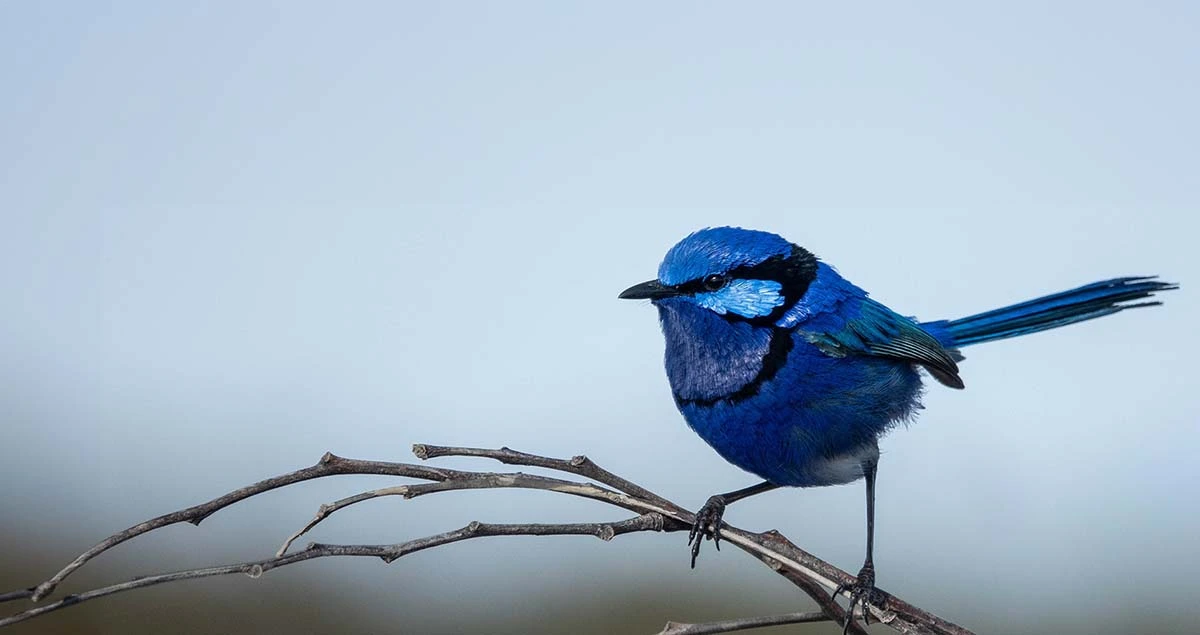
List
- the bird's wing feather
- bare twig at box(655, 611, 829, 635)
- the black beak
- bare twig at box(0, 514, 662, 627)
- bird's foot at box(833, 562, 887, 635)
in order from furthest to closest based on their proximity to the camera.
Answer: the bird's wing feather → the black beak → bird's foot at box(833, 562, 887, 635) → bare twig at box(655, 611, 829, 635) → bare twig at box(0, 514, 662, 627)

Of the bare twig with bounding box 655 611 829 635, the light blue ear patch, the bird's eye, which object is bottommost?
the bare twig with bounding box 655 611 829 635

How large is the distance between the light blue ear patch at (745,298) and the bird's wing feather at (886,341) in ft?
0.35

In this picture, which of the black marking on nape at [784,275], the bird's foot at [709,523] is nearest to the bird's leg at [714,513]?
the bird's foot at [709,523]

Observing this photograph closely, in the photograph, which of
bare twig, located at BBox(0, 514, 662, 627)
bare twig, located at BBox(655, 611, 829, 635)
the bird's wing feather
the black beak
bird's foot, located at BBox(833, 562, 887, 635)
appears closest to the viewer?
bare twig, located at BBox(0, 514, 662, 627)

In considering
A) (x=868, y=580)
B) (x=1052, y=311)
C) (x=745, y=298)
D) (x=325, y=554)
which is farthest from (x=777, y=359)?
(x=325, y=554)

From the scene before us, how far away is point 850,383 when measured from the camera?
2.51 metres

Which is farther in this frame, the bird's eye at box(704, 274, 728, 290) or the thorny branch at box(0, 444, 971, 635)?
the bird's eye at box(704, 274, 728, 290)

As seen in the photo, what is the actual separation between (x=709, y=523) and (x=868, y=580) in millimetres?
369

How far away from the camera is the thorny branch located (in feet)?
4.67

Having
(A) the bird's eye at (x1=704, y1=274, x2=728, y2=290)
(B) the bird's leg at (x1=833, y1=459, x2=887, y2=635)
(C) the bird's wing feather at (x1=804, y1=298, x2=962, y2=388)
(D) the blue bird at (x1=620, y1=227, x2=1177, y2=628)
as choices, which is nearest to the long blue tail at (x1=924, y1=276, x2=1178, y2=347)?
(D) the blue bird at (x1=620, y1=227, x2=1177, y2=628)

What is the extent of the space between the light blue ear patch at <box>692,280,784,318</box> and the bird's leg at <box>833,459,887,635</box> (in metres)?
0.43

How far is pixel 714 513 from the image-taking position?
255cm

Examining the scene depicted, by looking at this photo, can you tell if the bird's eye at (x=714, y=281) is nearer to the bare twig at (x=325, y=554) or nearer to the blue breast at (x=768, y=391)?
the blue breast at (x=768, y=391)

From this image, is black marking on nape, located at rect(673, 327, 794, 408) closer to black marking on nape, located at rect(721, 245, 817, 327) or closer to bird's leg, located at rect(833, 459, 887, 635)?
black marking on nape, located at rect(721, 245, 817, 327)
